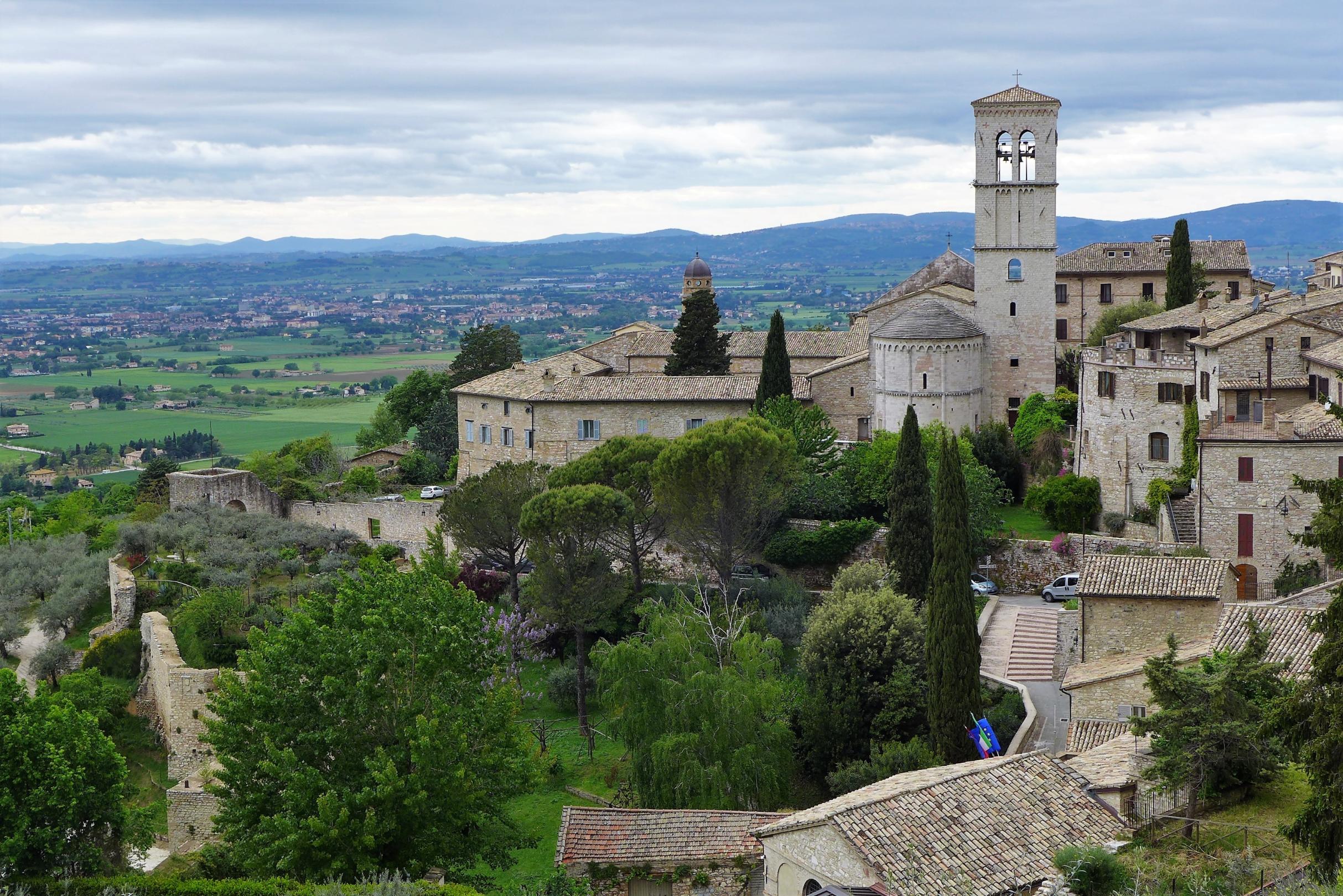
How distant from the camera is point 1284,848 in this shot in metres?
19.1

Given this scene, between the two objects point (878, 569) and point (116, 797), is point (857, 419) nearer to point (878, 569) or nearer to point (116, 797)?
point (878, 569)

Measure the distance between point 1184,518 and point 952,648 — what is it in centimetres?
1003

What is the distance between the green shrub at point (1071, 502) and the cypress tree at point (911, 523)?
5.52 m

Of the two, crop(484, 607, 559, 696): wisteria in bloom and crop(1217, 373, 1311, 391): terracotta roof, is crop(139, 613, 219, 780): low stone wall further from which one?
crop(1217, 373, 1311, 391): terracotta roof

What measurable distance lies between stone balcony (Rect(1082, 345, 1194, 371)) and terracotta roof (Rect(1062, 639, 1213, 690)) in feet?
46.8

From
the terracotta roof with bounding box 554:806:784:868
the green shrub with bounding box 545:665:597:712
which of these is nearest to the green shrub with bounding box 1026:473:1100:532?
the green shrub with bounding box 545:665:597:712

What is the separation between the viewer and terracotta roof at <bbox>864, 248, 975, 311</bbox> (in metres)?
59.8

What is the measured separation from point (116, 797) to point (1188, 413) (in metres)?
26.8

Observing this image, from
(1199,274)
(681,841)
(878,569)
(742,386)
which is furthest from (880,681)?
(1199,274)

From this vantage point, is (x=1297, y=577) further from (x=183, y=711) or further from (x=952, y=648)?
(x=183, y=711)

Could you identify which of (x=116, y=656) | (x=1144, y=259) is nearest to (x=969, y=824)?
(x=116, y=656)

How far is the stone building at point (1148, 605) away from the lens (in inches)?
1093

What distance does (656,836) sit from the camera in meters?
23.3

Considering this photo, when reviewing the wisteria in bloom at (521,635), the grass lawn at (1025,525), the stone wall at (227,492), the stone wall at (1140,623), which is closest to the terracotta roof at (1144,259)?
the grass lawn at (1025,525)
